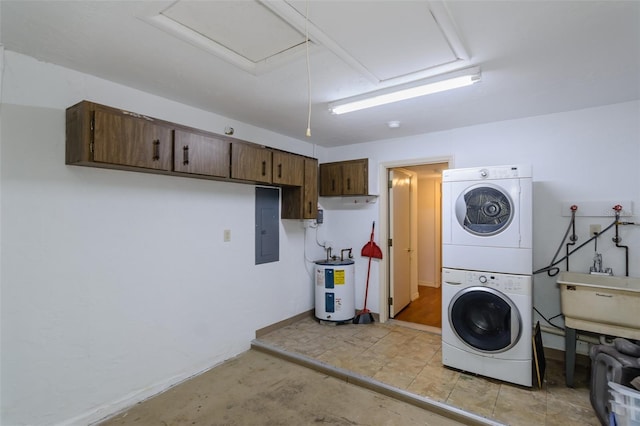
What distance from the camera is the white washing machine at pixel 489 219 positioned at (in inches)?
102

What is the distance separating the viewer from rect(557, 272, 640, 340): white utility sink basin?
2324 millimetres

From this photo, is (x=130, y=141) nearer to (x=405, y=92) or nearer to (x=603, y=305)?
(x=405, y=92)

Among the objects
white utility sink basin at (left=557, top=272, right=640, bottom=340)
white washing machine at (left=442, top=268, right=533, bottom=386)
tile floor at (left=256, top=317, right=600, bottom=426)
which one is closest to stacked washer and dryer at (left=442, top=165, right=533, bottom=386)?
white washing machine at (left=442, top=268, right=533, bottom=386)

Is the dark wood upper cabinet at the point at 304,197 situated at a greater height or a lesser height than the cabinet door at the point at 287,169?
lesser

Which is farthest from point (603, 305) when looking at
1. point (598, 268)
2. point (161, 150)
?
point (161, 150)

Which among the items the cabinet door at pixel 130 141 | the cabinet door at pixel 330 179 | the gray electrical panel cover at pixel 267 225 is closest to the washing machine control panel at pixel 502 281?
the cabinet door at pixel 330 179

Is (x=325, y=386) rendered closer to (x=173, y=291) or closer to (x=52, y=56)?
(x=173, y=291)

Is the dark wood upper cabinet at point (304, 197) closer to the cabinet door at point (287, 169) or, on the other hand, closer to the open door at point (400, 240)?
the cabinet door at point (287, 169)

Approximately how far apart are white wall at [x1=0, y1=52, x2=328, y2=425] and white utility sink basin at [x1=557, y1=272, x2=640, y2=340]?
3.07m

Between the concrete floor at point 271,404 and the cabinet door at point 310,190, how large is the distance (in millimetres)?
1748

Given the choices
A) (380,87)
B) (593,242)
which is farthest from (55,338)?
(593,242)

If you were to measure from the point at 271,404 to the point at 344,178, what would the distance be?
277cm

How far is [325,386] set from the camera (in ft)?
9.02

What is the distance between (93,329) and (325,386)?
75.1 inches
